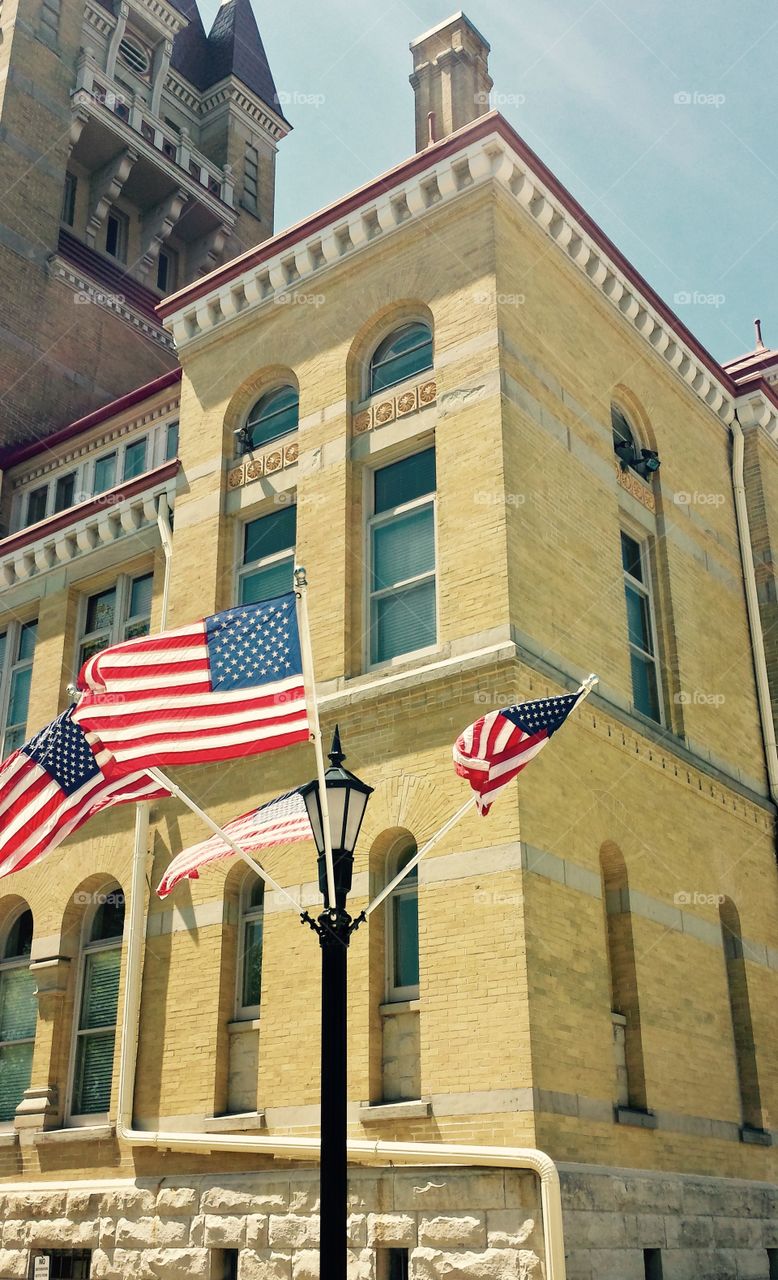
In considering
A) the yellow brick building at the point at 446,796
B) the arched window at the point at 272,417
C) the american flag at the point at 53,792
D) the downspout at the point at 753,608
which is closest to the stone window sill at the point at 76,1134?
the yellow brick building at the point at 446,796

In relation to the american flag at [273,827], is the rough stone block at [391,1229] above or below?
below

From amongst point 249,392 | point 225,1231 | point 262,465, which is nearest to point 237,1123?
point 225,1231

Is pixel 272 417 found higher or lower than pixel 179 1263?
higher

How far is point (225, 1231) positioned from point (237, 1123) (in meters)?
1.10

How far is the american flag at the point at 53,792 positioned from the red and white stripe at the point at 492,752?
4.10 metres

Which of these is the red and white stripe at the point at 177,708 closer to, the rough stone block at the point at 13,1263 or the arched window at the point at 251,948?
the arched window at the point at 251,948

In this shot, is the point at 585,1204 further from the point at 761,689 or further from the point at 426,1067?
the point at 761,689

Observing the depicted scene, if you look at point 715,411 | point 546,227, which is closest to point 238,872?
point 546,227

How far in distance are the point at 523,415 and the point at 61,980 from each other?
9.66m

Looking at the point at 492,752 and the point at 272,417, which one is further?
the point at 272,417

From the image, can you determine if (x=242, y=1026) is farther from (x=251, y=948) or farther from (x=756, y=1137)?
(x=756, y=1137)

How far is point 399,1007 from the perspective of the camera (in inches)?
557

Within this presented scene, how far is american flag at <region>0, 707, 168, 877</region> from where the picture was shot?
13906 mm

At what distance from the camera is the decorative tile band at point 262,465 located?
18.5 metres
